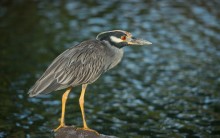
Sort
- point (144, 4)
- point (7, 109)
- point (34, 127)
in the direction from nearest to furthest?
point (34, 127), point (7, 109), point (144, 4)

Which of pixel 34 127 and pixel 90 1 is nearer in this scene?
pixel 34 127

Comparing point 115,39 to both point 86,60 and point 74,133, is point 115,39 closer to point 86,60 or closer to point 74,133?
point 86,60

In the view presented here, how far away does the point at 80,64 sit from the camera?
11.3 metres

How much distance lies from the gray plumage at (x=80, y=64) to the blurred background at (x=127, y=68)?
8.88 ft

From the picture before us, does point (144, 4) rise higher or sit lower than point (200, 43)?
higher

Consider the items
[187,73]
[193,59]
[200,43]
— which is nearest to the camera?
[187,73]

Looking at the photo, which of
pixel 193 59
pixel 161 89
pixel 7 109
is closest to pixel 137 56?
pixel 193 59

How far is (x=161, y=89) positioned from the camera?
1689 cm

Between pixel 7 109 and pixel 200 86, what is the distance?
6.05 metres

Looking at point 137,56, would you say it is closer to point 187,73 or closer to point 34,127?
point 187,73

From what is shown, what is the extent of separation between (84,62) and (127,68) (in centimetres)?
744

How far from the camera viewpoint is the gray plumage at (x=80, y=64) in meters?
11.0

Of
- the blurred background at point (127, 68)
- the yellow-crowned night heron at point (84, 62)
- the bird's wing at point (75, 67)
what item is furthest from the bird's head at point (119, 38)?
the blurred background at point (127, 68)

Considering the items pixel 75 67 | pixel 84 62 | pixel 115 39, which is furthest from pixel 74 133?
pixel 115 39
